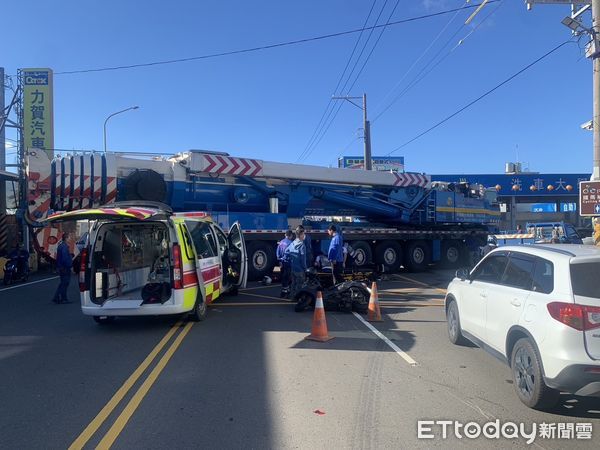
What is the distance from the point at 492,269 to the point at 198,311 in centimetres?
506

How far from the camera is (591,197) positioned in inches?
452

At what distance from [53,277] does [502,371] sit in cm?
1708

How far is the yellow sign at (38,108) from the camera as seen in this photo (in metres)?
30.3

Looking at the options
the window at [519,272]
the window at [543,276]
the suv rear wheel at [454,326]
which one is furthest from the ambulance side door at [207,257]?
the window at [543,276]

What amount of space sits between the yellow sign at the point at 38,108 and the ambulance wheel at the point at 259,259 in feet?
68.7

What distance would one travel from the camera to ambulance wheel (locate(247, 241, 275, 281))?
49.8 ft

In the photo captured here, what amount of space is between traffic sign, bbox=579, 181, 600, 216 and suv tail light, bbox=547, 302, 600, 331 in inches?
332

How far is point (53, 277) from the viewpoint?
18516 millimetres

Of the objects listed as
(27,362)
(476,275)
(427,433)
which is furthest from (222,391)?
(476,275)

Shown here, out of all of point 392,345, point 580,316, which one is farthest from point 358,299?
point 580,316

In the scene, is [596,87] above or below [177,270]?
above

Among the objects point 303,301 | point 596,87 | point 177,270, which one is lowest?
point 303,301

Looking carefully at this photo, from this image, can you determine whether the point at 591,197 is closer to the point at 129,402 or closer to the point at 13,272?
the point at 129,402

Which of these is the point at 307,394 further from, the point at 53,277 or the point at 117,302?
the point at 53,277
